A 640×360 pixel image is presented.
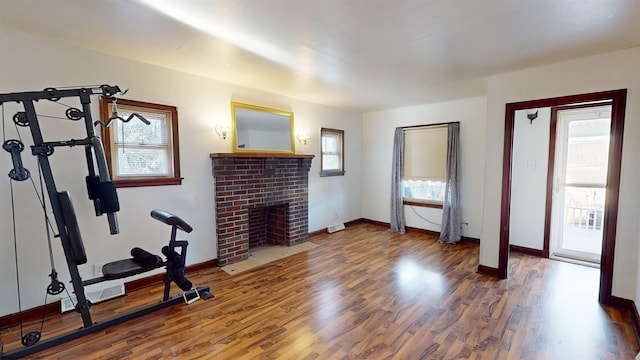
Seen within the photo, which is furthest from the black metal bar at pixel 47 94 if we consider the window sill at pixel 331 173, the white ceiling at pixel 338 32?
the window sill at pixel 331 173

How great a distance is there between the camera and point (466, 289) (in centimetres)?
299

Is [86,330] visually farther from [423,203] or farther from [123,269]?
[423,203]

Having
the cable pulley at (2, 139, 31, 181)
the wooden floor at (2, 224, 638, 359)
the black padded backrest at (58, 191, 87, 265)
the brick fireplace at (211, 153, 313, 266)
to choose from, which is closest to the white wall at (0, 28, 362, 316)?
the brick fireplace at (211, 153, 313, 266)

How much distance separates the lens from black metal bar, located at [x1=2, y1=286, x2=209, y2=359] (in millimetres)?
1958

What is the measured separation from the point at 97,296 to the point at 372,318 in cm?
264

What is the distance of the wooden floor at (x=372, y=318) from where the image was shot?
2.03m

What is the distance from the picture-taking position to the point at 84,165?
2664mm

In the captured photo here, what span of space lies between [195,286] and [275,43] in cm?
263

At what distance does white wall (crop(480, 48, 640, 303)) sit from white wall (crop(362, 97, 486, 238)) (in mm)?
1344

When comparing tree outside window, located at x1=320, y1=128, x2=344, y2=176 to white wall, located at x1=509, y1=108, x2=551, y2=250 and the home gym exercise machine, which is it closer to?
white wall, located at x1=509, y1=108, x2=551, y2=250

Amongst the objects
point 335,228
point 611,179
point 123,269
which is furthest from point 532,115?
point 123,269

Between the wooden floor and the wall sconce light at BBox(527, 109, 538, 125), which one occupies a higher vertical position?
the wall sconce light at BBox(527, 109, 538, 125)

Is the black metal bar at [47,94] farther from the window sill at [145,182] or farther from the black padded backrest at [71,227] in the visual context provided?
the window sill at [145,182]

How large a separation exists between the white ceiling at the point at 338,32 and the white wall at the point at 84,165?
0.61 ft
